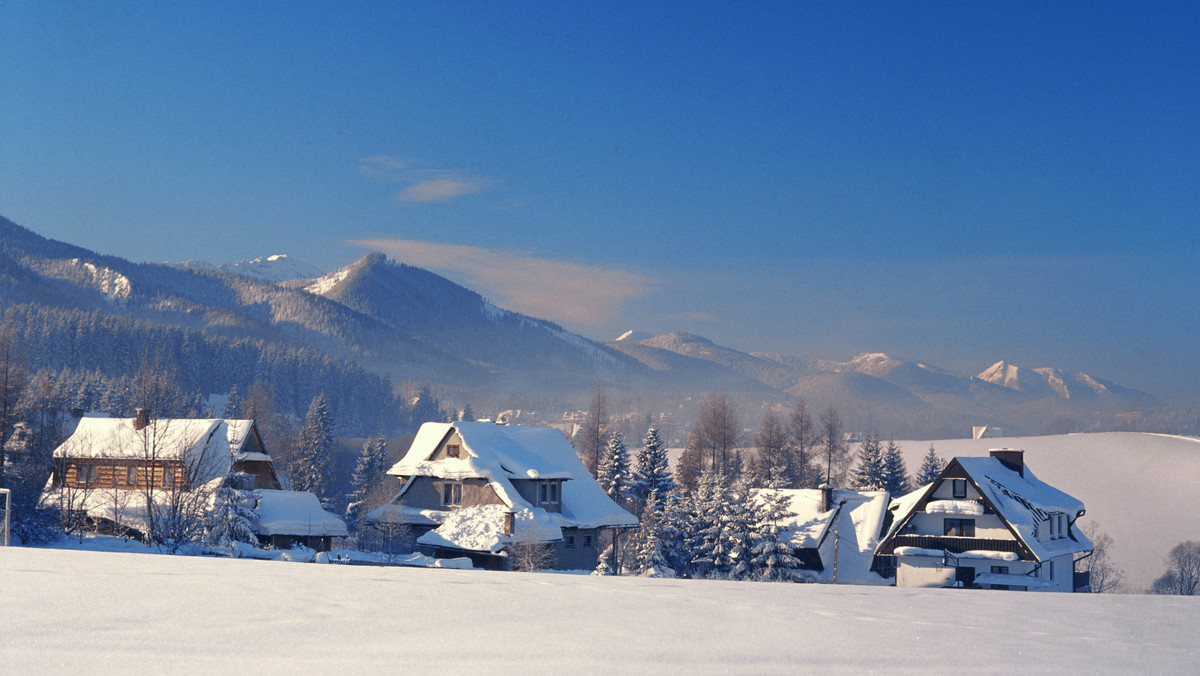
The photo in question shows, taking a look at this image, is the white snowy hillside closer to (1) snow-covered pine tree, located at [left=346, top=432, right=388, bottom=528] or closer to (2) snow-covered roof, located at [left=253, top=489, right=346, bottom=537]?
(2) snow-covered roof, located at [left=253, top=489, right=346, bottom=537]

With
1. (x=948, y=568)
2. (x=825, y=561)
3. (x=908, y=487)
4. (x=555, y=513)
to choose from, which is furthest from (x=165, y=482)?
(x=908, y=487)

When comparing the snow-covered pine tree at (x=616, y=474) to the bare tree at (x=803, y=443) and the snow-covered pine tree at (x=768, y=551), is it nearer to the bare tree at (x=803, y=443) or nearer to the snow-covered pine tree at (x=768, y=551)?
the bare tree at (x=803, y=443)

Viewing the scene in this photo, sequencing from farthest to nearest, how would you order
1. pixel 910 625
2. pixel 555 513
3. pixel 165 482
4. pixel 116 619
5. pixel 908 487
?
pixel 908 487, pixel 555 513, pixel 165 482, pixel 910 625, pixel 116 619

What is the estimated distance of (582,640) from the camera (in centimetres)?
560

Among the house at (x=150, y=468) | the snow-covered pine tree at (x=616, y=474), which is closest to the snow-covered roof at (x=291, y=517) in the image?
the house at (x=150, y=468)

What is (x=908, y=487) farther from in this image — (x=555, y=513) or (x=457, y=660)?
(x=457, y=660)

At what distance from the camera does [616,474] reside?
2336 inches

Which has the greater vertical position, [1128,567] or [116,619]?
[116,619]

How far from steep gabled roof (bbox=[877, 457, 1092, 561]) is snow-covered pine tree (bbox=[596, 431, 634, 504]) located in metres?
21.7

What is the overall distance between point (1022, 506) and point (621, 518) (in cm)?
1718

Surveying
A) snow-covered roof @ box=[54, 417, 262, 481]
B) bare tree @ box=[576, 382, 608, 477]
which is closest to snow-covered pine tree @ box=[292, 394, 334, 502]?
bare tree @ box=[576, 382, 608, 477]

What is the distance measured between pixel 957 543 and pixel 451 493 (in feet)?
70.8

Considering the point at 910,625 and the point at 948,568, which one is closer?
the point at 910,625

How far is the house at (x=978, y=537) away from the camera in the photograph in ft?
118
